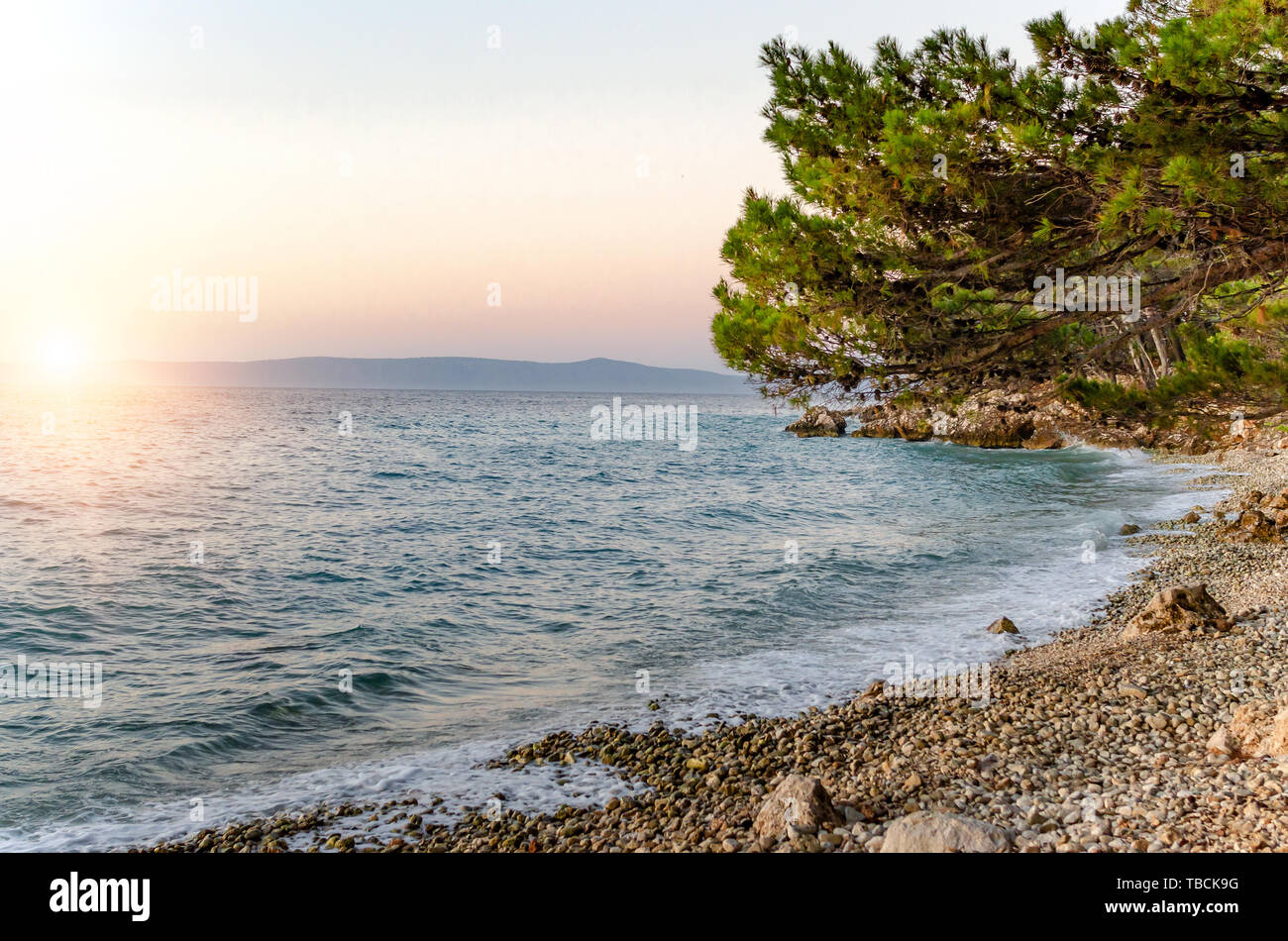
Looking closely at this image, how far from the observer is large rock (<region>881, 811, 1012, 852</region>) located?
5195mm

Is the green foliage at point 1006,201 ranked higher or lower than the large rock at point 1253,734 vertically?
higher

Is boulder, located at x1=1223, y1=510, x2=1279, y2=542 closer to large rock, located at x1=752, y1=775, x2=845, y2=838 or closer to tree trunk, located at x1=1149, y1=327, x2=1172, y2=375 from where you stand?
tree trunk, located at x1=1149, y1=327, x2=1172, y2=375

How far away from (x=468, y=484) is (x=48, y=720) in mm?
30145

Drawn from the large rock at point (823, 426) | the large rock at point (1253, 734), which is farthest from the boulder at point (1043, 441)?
the large rock at point (1253, 734)

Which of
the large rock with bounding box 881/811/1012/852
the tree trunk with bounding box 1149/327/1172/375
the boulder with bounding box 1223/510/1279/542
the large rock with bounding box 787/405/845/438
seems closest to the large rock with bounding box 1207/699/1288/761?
the large rock with bounding box 881/811/1012/852

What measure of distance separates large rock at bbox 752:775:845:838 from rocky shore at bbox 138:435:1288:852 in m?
0.02

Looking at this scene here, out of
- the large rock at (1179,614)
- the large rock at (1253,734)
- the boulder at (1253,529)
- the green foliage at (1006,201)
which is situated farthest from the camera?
the boulder at (1253,529)

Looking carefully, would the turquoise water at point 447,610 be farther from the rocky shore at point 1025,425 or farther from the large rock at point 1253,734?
the large rock at point 1253,734

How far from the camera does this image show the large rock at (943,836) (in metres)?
5.20

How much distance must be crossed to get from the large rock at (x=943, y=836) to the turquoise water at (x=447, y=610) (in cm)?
324

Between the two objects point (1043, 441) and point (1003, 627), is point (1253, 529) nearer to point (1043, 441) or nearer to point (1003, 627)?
point (1003, 627)

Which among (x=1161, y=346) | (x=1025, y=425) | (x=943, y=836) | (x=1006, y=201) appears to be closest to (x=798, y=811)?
(x=943, y=836)

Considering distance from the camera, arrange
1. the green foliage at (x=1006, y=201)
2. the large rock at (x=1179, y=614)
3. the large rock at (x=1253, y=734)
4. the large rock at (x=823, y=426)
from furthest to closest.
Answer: the large rock at (x=823, y=426), the large rock at (x=1179, y=614), the green foliage at (x=1006, y=201), the large rock at (x=1253, y=734)
